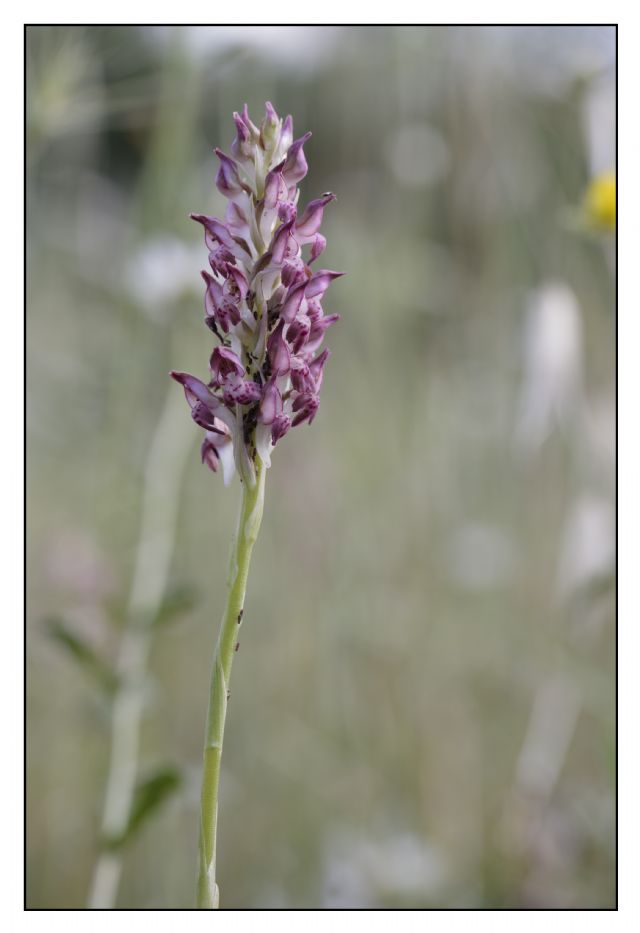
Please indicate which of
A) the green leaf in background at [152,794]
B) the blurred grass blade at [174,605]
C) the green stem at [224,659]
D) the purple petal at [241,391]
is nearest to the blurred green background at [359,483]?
the blurred grass blade at [174,605]

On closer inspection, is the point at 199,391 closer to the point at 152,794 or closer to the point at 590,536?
the point at 152,794

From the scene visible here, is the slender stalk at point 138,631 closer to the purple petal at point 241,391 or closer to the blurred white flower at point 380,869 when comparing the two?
the blurred white flower at point 380,869

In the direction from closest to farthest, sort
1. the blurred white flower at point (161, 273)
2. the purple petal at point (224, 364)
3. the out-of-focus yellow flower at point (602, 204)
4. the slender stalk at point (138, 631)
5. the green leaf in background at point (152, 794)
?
the purple petal at point (224, 364) < the green leaf in background at point (152, 794) < the slender stalk at point (138, 631) < the out-of-focus yellow flower at point (602, 204) < the blurred white flower at point (161, 273)

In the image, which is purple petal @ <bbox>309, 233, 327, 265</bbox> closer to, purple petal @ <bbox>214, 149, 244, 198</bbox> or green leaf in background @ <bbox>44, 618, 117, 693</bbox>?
purple petal @ <bbox>214, 149, 244, 198</bbox>

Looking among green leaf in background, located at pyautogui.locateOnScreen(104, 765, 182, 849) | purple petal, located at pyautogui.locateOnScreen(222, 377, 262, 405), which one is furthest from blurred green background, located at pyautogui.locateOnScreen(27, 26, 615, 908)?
purple petal, located at pyautogui.locateOnScreen(222, 377, 262, 405)
